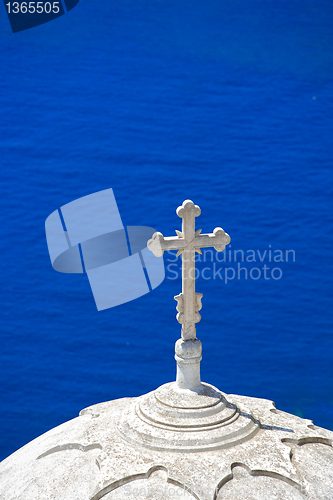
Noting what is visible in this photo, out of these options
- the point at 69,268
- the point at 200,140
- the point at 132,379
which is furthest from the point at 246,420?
the point at 200,140

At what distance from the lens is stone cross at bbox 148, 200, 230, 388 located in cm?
586

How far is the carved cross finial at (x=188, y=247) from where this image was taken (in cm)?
584

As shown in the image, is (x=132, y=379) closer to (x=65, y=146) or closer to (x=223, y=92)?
(x=65, y=146)

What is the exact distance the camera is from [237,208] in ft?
48.8

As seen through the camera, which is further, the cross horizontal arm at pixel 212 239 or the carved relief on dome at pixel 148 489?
the cross horizontal arm at pixel 212 239

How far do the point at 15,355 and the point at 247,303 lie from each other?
5707mm
